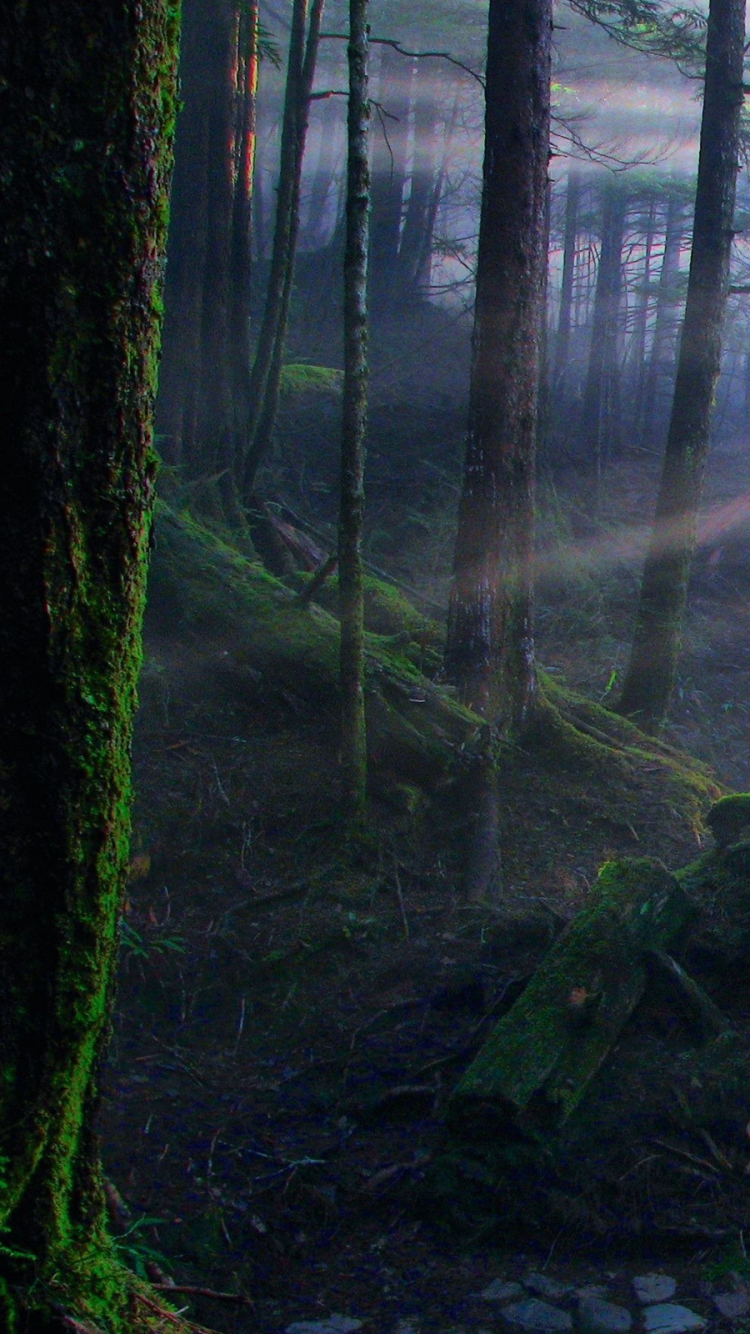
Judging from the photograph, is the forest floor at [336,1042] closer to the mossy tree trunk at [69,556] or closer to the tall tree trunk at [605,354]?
the mossy tree trunk at [69,556]

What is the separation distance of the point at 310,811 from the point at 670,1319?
173 inches

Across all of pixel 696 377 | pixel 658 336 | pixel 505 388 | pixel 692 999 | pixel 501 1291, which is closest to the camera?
pixel 501 1291

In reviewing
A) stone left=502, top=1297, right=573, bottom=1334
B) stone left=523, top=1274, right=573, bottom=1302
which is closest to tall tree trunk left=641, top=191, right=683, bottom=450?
stone left=523, top=1274, right=573, bottom=1302

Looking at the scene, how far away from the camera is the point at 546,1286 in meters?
3.78

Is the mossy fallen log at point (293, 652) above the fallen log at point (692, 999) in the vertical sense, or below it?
above

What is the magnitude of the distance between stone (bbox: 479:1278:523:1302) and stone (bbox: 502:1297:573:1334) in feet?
0.13

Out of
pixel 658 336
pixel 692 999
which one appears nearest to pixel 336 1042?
pixel 692 999

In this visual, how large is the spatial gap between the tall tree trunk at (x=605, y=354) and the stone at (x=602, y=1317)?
1886 cm

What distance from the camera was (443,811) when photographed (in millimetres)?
8094

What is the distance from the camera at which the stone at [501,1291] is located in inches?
146

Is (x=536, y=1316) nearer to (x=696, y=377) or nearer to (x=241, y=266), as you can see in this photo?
(x=696, y=377)

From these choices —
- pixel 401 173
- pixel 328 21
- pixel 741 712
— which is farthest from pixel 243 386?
pixel 328 21

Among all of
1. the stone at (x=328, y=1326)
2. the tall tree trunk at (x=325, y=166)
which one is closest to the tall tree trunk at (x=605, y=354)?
the tall tree trunk at (x=325, y=166)

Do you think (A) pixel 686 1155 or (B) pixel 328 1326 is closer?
(B) pixel 328 1326
